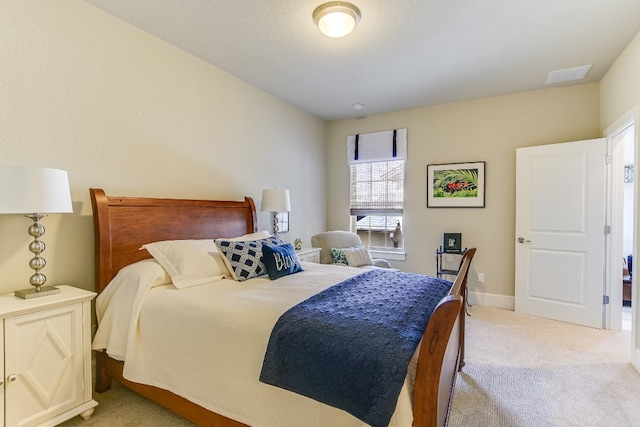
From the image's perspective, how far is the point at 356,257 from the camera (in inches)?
157

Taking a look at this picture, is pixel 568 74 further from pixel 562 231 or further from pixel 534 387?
pixel 534 387

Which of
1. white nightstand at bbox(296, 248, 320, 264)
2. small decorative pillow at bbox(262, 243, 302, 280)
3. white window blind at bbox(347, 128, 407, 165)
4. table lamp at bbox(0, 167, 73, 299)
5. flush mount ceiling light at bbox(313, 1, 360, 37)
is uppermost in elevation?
flush mount ceiling light at bbox(313, 1, 360, 37)

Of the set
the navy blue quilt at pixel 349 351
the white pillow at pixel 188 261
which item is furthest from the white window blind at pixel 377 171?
the navy blue quilt at pixel 349 351

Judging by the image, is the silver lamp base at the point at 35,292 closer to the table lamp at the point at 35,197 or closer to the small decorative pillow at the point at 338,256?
the table lamp at the point at 35,197

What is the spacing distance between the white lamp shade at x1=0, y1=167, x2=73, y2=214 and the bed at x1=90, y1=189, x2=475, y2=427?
1.40 feet

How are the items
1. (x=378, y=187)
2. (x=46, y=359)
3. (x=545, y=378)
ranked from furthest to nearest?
(x=378, y=187), (x=545, y=378), (x=46, y=359)

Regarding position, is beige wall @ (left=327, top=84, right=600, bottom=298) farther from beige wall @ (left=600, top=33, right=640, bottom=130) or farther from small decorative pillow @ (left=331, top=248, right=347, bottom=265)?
small decorative pillow @ (left=331, top=248, right=347, bottom=265)

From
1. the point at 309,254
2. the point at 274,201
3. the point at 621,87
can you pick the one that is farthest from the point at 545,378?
the point at 274,201

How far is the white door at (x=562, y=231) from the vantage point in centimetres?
339

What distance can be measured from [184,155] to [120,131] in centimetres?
57

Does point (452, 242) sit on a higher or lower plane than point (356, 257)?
higher

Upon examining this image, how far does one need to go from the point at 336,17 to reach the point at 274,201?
6.26 ft

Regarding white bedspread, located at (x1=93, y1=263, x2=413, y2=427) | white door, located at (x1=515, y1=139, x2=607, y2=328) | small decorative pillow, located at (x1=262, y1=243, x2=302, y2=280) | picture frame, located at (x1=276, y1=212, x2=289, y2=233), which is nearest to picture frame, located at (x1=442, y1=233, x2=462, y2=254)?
white door, located at (x1=515, y1=139, x2=607, y2=328)

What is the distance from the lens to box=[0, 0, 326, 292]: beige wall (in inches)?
76.6
